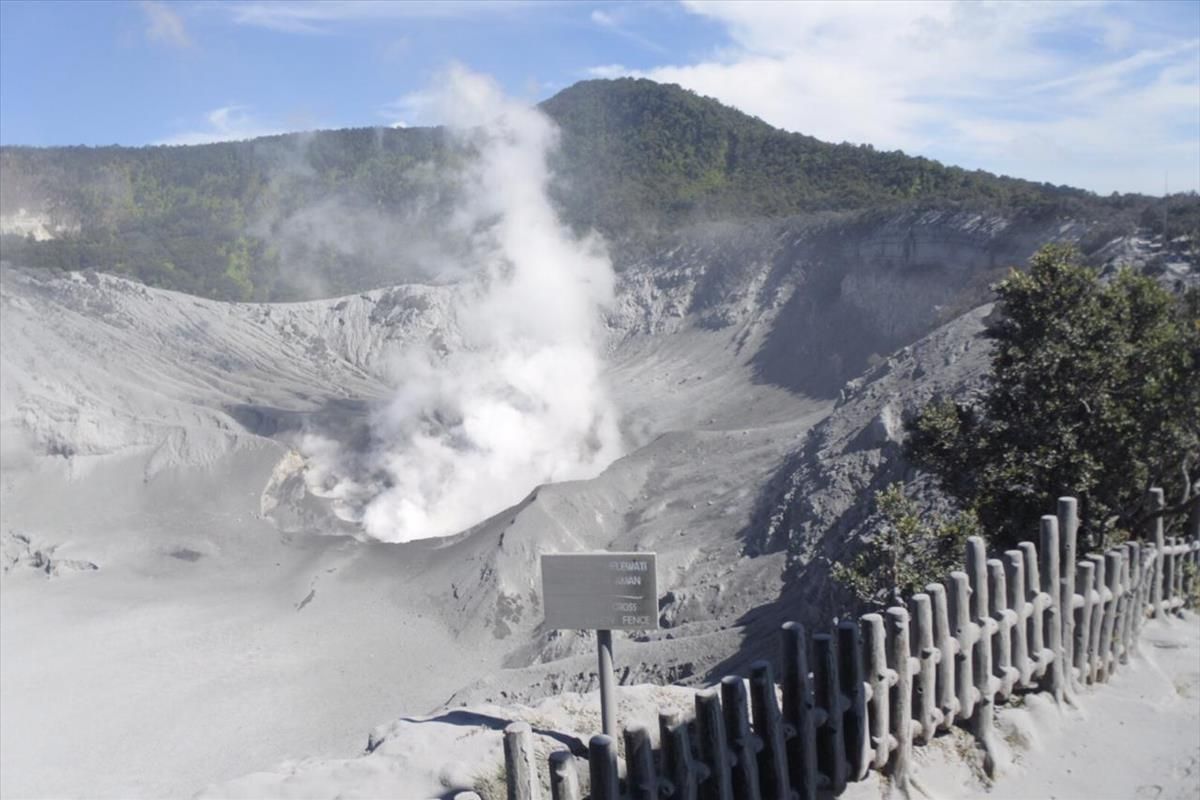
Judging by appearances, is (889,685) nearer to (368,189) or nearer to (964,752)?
(964,752)

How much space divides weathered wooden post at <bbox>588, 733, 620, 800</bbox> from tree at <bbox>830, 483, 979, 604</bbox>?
201 inches

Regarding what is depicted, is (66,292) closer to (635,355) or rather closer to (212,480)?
(212,480)

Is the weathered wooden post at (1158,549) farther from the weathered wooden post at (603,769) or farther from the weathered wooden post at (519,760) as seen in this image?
the weathered wooden post at (519,760)

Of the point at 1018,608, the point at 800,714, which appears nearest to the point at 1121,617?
the point at 1018,608

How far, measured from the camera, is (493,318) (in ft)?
177

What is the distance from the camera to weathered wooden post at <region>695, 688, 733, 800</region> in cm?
510

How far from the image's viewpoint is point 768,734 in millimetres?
5512

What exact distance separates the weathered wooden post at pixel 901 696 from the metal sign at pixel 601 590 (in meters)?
1.58

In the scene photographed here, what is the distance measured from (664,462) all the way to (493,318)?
2515cm

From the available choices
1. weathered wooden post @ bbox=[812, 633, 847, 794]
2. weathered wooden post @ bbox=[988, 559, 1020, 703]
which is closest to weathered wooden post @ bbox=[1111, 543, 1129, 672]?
weathered wooden post @ bbox=[988, 559, 1020, 703]

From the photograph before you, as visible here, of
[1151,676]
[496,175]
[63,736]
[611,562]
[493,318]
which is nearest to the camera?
[611,562]

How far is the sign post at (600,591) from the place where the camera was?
569 cm

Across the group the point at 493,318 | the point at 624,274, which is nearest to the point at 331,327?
the point at 493,318

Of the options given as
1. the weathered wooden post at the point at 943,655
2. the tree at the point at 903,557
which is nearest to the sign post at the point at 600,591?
the weathered wooden post at the point at 943,655
